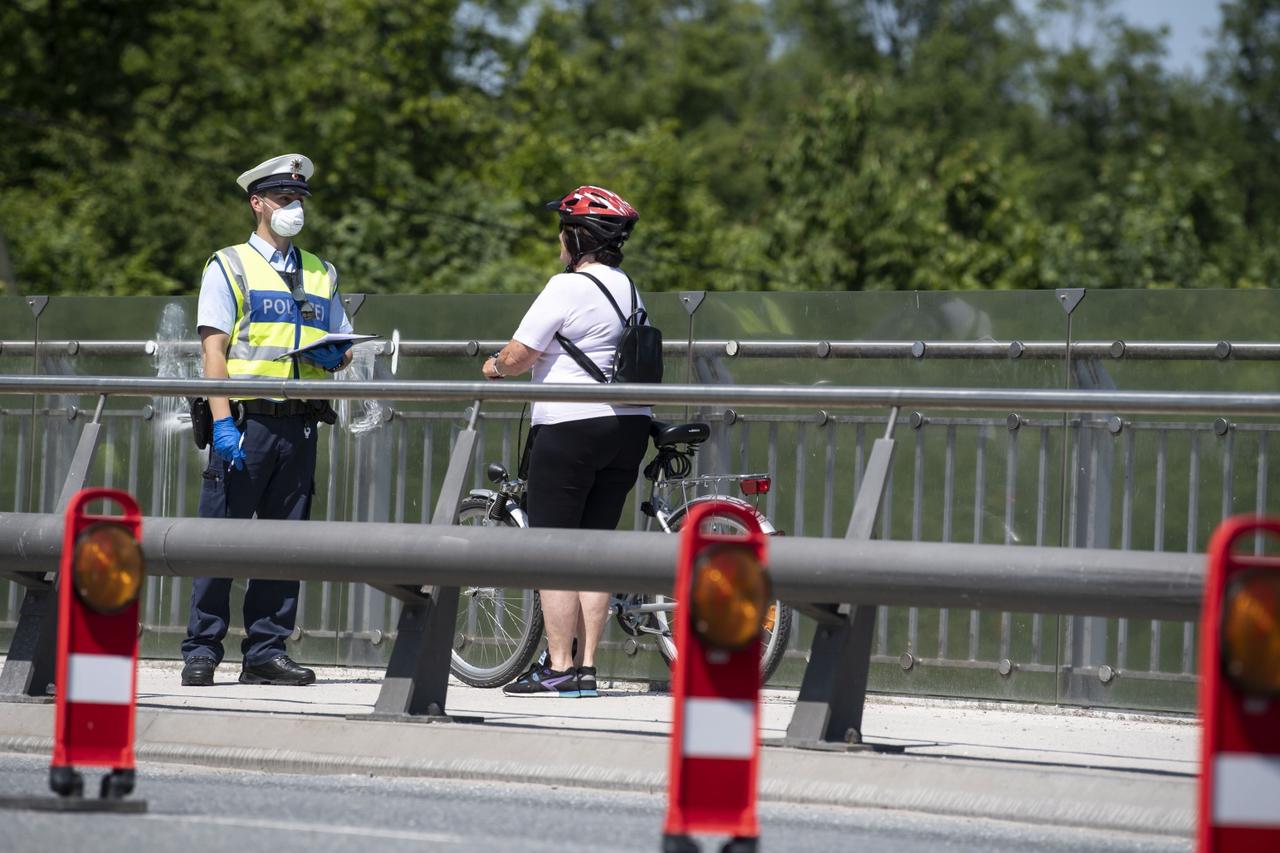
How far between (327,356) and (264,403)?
33 centimetres

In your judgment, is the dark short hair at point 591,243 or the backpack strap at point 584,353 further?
the dark short hair at point 591,243

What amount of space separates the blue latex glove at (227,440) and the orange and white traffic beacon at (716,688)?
4.02 metres

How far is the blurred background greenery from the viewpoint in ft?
126

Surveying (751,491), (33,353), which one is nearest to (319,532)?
(751,491)

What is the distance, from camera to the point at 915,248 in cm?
3809

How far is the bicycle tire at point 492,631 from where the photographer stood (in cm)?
868

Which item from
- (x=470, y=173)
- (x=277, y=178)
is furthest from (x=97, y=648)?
(x=470, y=173)

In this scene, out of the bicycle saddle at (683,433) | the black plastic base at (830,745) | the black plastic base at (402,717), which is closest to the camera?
the black plastic base at (830,745)

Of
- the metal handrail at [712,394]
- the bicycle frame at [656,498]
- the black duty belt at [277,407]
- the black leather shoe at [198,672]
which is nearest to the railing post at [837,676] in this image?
the metal handrail at [712,394]

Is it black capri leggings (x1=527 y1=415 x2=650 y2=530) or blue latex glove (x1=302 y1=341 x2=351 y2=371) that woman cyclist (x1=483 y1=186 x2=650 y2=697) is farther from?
blue latex glove (x1=302 y1=341 x2=351 y2=371)

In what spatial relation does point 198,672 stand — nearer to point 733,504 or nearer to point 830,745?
point 733,504

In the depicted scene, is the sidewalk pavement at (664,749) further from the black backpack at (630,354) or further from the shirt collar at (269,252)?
the shirt collar at (269,252)

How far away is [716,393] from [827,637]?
862mm

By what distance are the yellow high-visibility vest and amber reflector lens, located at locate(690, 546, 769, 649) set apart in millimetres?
4039
